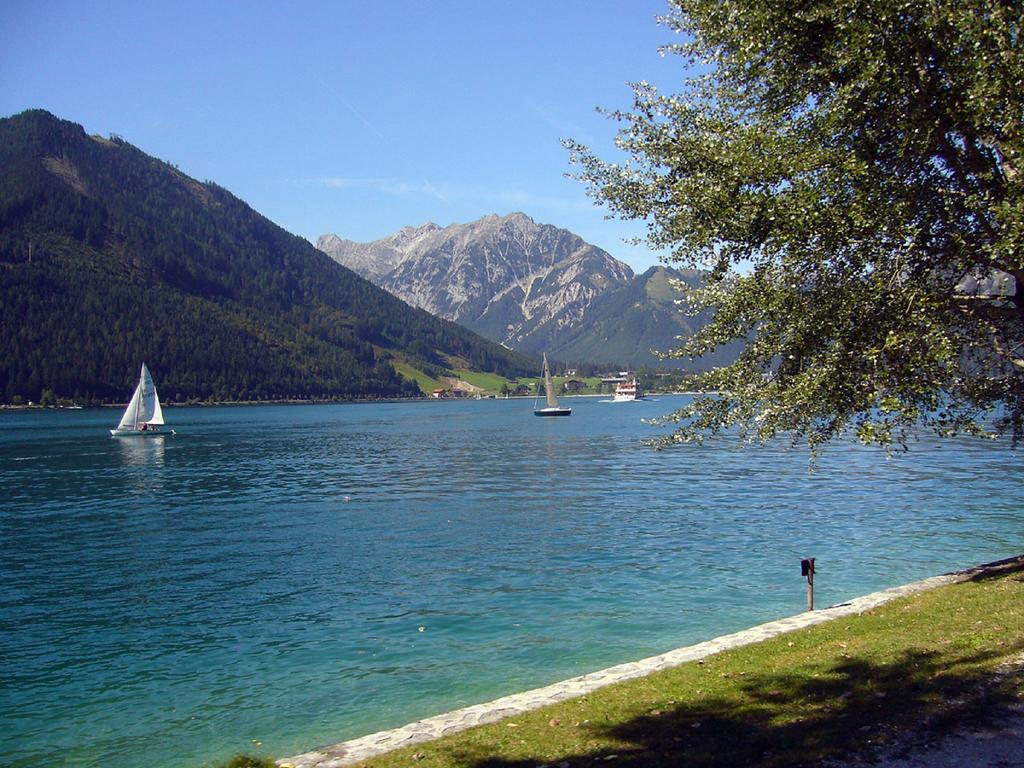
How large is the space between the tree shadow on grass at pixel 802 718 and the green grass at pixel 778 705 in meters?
0.02

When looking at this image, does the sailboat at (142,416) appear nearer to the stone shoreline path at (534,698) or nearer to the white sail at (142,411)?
the white sail at (142,411)

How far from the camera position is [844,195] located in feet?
53.9

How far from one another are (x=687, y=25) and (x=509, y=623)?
1908cm

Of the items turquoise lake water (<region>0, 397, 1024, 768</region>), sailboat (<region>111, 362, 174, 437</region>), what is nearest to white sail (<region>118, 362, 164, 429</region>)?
sailboat (<region>111, 362, 174, 437</region>)

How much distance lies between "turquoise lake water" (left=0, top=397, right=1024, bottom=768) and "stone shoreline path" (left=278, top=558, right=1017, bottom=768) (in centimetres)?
248

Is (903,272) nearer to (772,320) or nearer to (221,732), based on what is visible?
(772,320)

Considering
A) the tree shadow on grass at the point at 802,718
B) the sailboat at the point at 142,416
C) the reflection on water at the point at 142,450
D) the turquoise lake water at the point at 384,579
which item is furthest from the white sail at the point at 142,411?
the tree shadow on grass at the point at 802,718

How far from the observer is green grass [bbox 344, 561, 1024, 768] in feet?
39.1

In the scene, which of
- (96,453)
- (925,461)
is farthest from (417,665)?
(96,453)

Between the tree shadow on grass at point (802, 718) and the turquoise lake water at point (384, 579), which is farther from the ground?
the tree shadow on grass at point (802, 718)

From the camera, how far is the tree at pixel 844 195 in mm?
15688

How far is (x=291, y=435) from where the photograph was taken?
14712 centimetres

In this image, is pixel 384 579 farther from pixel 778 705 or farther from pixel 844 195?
pixel 844 195

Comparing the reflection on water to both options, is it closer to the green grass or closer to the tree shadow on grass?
the green grass
